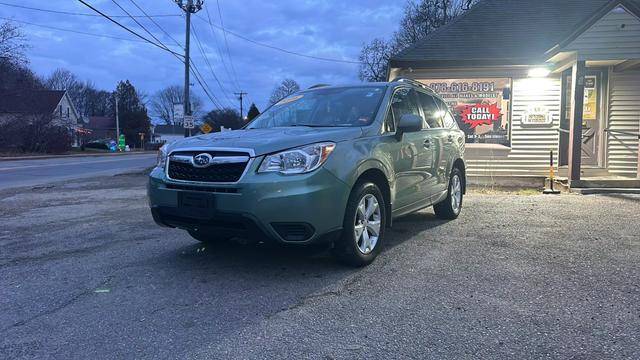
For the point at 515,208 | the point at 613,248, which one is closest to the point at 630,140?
the point at 515,208

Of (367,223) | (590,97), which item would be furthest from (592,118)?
(367,223)

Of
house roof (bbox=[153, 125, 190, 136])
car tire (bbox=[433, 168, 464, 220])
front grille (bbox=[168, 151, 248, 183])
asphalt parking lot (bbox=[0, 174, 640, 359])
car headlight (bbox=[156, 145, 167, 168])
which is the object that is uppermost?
house roof (bbox=[153, 125, 190, 136])

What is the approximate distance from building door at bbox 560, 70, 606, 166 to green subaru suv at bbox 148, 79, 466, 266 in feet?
27.3

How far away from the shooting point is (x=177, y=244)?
19.3ft

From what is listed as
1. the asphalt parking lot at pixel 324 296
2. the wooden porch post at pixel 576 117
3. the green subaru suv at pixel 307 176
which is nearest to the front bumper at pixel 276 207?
the green subaru suv at pixel 307 176

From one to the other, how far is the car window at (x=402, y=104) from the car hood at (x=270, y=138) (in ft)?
2.77

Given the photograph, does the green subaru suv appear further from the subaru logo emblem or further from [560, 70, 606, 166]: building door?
[560, 70, 606, 166]: building door

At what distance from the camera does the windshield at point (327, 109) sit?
5.40 metres

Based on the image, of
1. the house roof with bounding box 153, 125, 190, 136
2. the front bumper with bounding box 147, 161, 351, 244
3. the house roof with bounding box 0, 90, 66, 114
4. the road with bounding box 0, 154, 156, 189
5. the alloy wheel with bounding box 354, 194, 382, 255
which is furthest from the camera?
the house roof with bounding box 153, 125, 190, 136

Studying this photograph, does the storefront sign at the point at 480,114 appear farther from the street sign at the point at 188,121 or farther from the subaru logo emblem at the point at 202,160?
the street sign at the point at 188,121

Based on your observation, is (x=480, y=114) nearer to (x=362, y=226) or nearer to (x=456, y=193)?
(x=456, y=193)

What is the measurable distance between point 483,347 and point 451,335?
0.23 metres

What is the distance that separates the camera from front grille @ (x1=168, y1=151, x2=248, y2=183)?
425 centimetres

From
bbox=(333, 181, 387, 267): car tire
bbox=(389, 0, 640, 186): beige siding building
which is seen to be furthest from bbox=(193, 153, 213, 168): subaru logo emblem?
bbox=(389, 0, 640, 186): beige siding building
